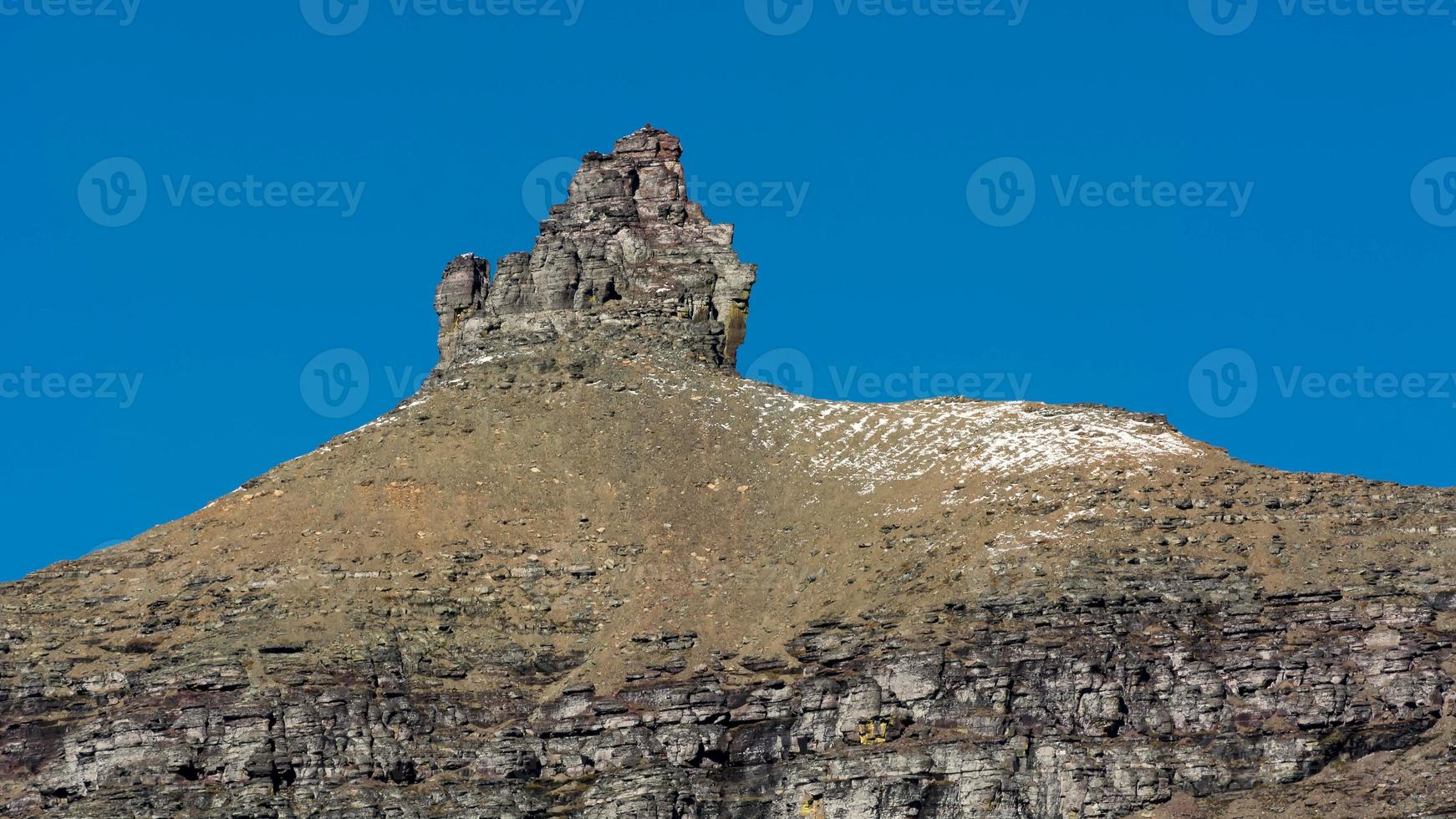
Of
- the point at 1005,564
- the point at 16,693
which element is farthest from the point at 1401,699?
the point at 16,693

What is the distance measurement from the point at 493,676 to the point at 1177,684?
35978 mm

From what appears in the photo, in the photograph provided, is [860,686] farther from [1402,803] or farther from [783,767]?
[1402,803]

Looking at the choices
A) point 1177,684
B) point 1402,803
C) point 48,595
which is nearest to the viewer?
point 1402,803

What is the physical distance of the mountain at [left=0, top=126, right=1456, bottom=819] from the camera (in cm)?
16775

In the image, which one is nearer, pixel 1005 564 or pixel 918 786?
pixel 918 786

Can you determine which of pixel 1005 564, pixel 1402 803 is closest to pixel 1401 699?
pixel 1402 803

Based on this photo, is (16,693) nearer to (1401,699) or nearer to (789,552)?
(789,552)

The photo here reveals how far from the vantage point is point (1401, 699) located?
167750 millimetres

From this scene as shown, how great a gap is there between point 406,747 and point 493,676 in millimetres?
8560

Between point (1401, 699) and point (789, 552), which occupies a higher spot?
point (789, 552)

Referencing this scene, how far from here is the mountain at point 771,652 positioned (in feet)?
550

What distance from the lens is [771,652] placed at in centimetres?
18000

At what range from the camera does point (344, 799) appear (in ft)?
555

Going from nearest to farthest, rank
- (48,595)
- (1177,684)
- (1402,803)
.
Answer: (1402,803) → (1177,684) → (48,595)
